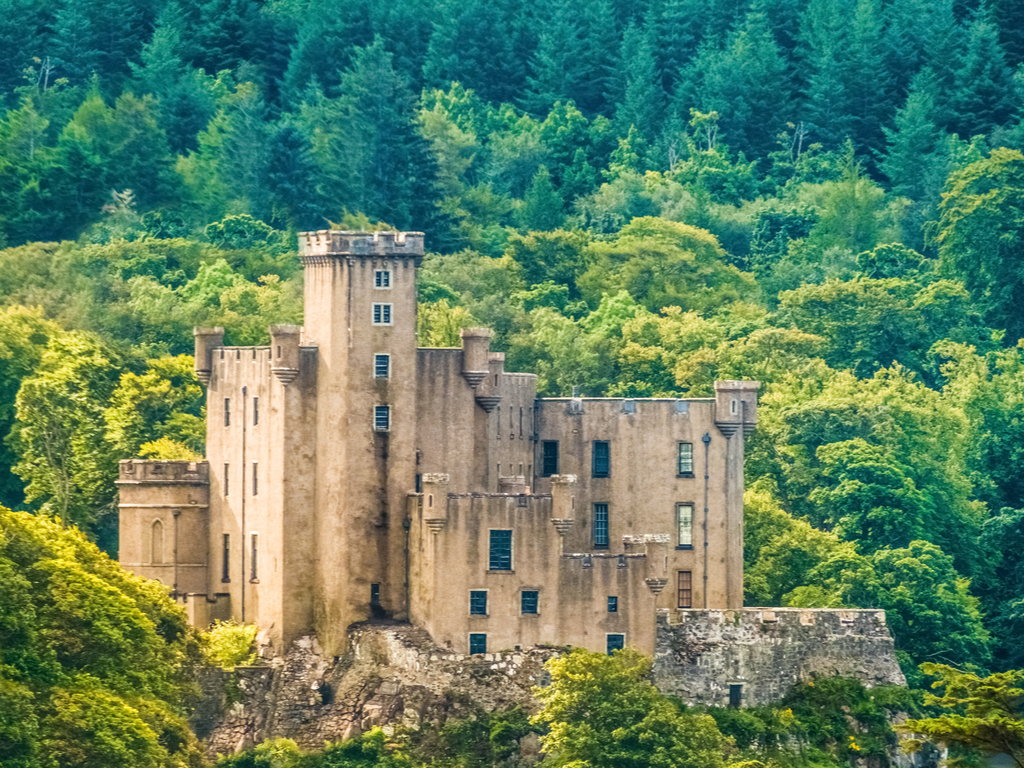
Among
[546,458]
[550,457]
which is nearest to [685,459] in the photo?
[550,457]

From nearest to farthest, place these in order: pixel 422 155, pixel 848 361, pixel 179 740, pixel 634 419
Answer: pixel 179 740, pixel 634 419, pixel 848 361, pixel 422 155

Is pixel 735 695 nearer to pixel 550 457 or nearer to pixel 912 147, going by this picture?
pixel 550 457

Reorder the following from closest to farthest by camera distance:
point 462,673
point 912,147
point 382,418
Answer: point 462,673 → point 382,418 → point 912,147

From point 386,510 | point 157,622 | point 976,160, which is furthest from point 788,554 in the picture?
point 976,160

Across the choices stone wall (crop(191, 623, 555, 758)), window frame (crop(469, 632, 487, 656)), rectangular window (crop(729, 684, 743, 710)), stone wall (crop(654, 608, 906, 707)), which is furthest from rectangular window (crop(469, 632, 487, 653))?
rectangular window (crop(729, 684, 743, 710))

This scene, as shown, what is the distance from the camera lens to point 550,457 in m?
104

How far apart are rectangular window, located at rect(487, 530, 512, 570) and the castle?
0.15ft

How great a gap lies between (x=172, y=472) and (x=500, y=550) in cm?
1589

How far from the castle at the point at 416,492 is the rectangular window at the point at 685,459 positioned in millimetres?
100

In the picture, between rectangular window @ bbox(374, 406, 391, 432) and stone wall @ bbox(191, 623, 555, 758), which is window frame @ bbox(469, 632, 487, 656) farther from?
rectangular window @ bbox(374, 406, 391, 432)

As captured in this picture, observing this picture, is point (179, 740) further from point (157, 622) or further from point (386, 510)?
point (386, 510)

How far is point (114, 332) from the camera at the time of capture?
452 ft

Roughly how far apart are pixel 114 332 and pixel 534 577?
45832 mm

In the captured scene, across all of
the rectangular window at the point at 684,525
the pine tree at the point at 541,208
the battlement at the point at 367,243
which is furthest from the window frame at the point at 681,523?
the pine tree at the point at 541,208
